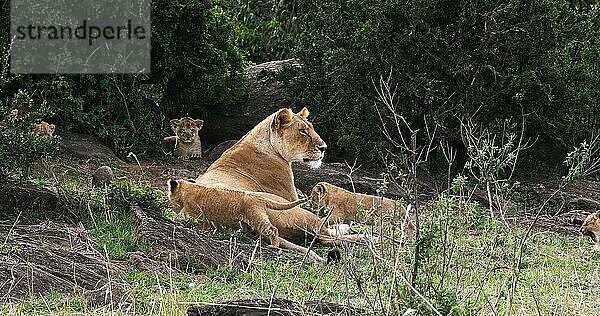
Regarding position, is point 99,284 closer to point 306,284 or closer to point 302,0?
point 306,284

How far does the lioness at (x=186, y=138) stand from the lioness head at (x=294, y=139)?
449 cm

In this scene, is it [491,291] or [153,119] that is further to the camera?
[153,119]

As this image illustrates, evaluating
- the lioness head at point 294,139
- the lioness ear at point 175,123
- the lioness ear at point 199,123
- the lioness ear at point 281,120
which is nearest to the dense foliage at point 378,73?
the lioness ear at point 175,123

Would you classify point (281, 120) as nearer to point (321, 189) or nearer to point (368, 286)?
point (321, 189)

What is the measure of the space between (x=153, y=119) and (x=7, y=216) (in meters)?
7.53

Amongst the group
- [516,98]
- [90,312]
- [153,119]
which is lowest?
[153,119]

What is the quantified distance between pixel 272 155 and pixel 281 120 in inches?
13.1

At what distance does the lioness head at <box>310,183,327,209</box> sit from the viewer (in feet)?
29.2

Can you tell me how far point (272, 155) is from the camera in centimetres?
916

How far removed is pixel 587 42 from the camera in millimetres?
13766

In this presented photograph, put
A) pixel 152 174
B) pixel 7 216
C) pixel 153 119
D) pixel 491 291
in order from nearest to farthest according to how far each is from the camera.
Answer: pixel 491 291 → pixel 7 216 → pixel 152 174 → pixel 153 119

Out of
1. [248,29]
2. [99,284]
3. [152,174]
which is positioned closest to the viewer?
[99,284]

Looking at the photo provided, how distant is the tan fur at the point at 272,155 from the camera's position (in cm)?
898

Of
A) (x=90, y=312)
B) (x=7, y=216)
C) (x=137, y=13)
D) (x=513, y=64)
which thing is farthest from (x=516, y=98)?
(x=90, y=312)
